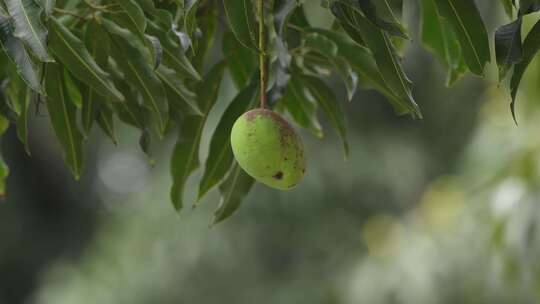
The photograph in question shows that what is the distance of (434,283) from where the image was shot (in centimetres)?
438

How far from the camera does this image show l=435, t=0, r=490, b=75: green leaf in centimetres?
121

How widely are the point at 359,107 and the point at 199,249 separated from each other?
6.19 ft

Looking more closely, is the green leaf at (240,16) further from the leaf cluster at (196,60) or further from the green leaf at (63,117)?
the green leaf at (63,117)

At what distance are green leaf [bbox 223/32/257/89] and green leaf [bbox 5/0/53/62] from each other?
48 centimetres

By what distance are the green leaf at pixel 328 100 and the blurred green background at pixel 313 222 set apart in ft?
6.88

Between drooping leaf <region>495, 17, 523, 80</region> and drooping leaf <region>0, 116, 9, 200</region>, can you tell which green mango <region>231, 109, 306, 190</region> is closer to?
drooping leaf <region>495, 17, 523, 80</region>

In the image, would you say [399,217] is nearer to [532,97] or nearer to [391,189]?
[391,189]

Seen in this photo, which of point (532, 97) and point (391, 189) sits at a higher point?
point (532, 97)

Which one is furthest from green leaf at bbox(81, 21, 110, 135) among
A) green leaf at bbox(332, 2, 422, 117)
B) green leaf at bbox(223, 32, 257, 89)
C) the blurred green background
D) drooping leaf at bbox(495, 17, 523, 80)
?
the blurred green background

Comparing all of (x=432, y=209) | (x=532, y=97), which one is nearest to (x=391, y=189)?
(x=432, y=209)

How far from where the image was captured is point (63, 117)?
142 centimetres

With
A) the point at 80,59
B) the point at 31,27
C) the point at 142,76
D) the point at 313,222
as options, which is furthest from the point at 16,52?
the point at 313,222

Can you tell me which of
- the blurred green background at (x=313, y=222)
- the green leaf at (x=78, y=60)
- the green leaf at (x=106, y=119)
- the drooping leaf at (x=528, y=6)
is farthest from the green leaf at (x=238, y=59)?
the blurred green background at (x=313, y=222)

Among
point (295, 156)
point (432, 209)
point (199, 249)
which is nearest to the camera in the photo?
point (295, 156)
